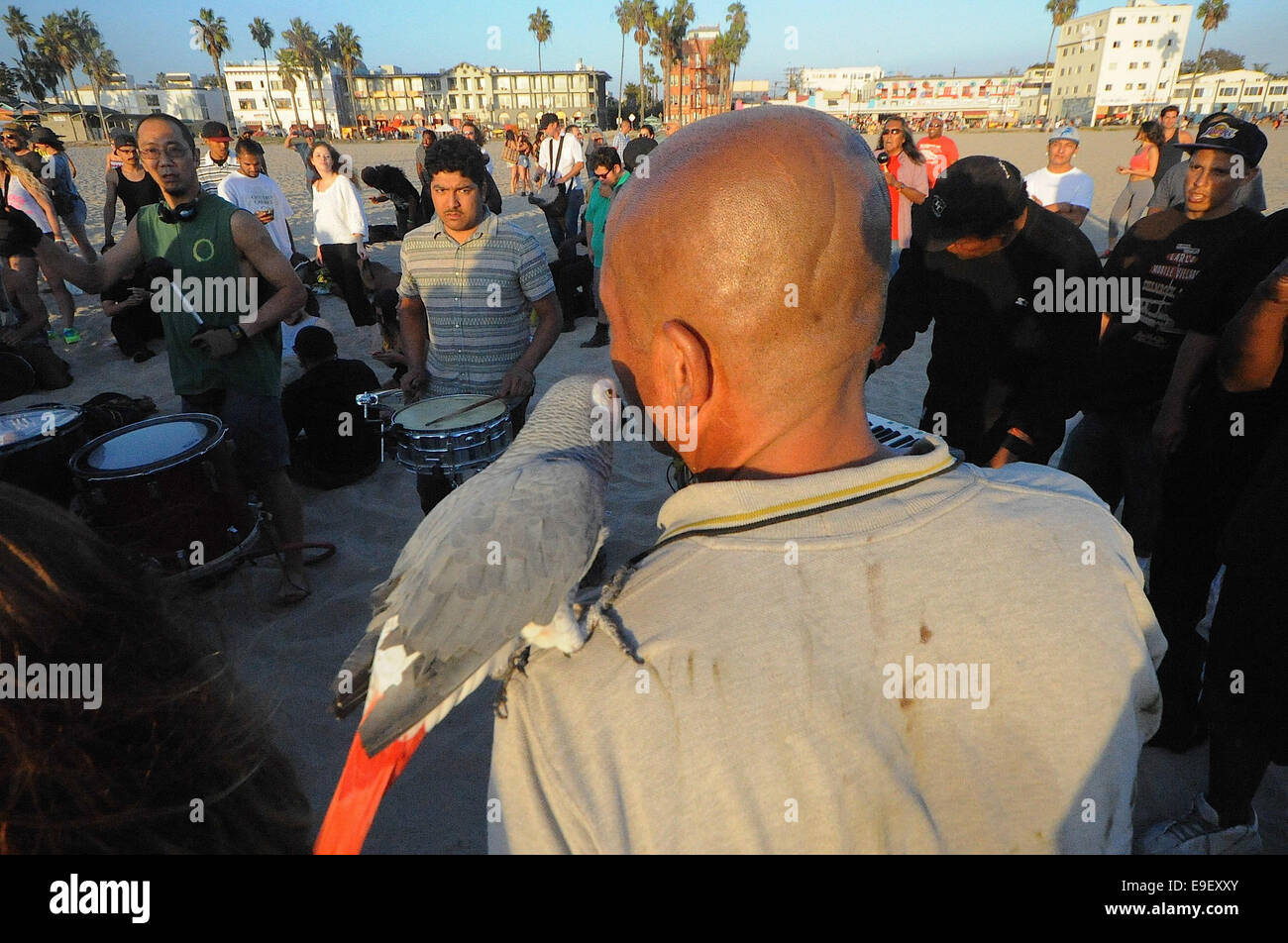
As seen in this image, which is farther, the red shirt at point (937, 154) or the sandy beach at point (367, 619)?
the red shirt at point (937, 154)

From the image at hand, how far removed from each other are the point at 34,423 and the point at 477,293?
8.00 ft

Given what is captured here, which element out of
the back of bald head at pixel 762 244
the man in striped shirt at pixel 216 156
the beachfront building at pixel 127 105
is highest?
the beachfront building at pixel 127 105

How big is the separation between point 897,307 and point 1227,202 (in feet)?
5.83

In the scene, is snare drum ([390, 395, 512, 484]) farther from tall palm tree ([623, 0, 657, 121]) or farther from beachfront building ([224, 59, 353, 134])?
beachfront building ([224, 59, 353, 134])

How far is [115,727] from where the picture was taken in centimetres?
82

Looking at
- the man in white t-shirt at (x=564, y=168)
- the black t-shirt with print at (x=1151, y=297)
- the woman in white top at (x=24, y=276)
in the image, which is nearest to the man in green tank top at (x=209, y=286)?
the black t-shirt with print at (x=1151, y=297)

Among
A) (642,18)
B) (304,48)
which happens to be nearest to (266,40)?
(304,48)

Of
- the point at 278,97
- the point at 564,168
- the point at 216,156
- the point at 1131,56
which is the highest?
the point at 1131,56

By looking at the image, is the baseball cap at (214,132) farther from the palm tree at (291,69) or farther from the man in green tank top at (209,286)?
the palm tree at (291,69)

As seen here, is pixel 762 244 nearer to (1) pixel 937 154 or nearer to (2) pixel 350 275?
(2) pixel 350 275

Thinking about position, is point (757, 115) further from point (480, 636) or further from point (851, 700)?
point (480, 636)

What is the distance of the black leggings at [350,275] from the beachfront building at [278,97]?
89.9 m

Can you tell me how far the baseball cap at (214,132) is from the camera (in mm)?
8273

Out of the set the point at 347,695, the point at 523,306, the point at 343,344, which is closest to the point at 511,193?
the point at 343,344
